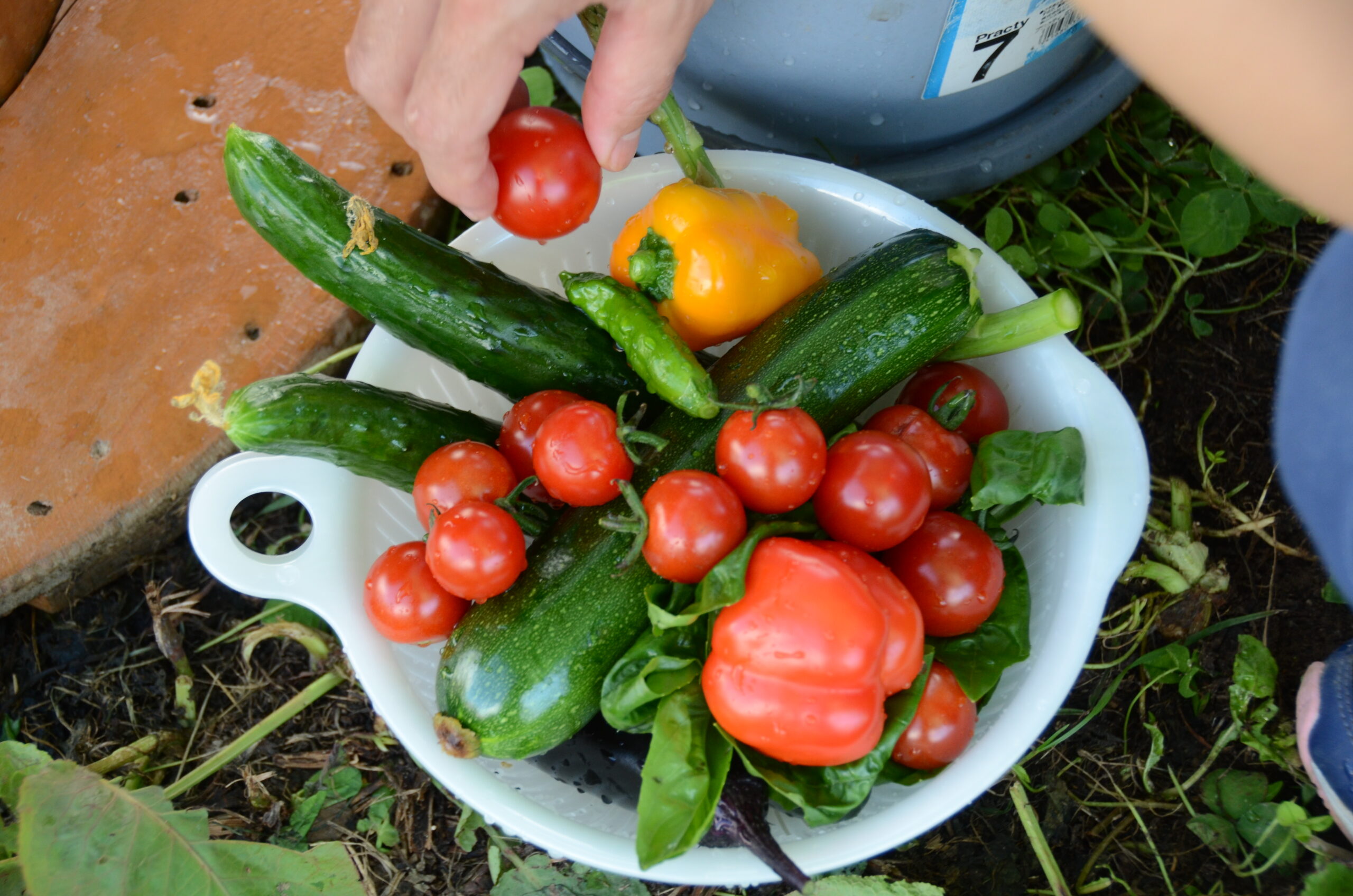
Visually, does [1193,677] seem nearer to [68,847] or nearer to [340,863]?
[340,863]

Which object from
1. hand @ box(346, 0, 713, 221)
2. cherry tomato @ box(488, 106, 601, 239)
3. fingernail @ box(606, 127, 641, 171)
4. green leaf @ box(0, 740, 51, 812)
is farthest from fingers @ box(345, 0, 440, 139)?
green leaf @ box(0, 740, 51, 812)

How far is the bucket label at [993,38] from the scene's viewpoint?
1.18 m

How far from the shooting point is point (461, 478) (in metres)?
1.14

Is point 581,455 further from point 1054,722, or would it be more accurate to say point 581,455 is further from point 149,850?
point 1054,722

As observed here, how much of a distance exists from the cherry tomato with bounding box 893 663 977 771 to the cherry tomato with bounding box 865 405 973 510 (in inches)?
9.3

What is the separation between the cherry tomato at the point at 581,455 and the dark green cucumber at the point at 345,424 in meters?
0.20

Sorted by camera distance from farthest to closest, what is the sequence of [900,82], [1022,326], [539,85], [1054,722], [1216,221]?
[539,85] < [1216,221] < [1054,722] < [900,82] < [1022,326]

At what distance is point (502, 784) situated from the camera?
1106 millimetres

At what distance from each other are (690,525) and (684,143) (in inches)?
20.7

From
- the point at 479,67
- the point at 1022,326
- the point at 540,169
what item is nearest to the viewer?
the point at 479,67

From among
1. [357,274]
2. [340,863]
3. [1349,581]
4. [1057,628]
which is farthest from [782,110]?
[340,863]

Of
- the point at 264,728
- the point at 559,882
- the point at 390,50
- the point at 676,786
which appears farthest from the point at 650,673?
the point at 264,728

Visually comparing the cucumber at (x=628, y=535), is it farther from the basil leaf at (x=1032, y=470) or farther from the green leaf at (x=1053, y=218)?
the green leaf at (x=1053, y=218)

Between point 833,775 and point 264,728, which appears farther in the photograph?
point 264,728
